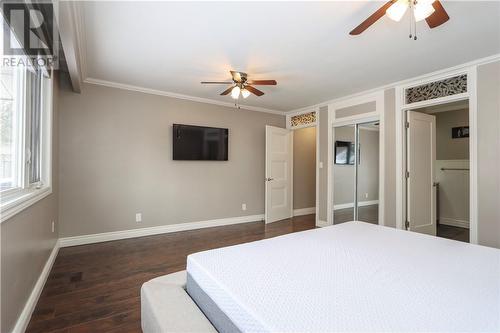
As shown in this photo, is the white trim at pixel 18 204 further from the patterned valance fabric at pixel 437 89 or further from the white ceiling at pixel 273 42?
the patterned valance fabric at pixel 437 89

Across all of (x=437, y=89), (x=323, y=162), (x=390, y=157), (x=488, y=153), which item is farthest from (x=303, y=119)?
(x=488, y=153)

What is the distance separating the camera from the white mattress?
887 mm

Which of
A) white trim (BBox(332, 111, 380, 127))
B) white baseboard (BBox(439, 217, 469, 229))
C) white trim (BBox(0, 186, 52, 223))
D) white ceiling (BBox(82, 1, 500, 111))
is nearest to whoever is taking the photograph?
white trim (BBox(0, 186, 52, 223))

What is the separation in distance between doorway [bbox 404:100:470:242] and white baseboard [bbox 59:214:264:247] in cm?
284

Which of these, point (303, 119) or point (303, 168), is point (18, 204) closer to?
point (303, 119)

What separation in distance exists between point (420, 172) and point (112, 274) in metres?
4.32

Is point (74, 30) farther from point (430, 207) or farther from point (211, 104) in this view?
point (430, 207)

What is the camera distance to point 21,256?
5.58 feet

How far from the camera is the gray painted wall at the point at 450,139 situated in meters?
4.60

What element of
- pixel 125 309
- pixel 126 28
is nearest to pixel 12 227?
pixel 125 309

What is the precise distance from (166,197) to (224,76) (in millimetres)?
2201

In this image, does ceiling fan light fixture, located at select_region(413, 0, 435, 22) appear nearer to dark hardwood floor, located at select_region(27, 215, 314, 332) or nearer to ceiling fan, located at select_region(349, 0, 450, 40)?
ceiling fan, located at select_region(349, 0, 450, 40)

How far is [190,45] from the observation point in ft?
8.23
